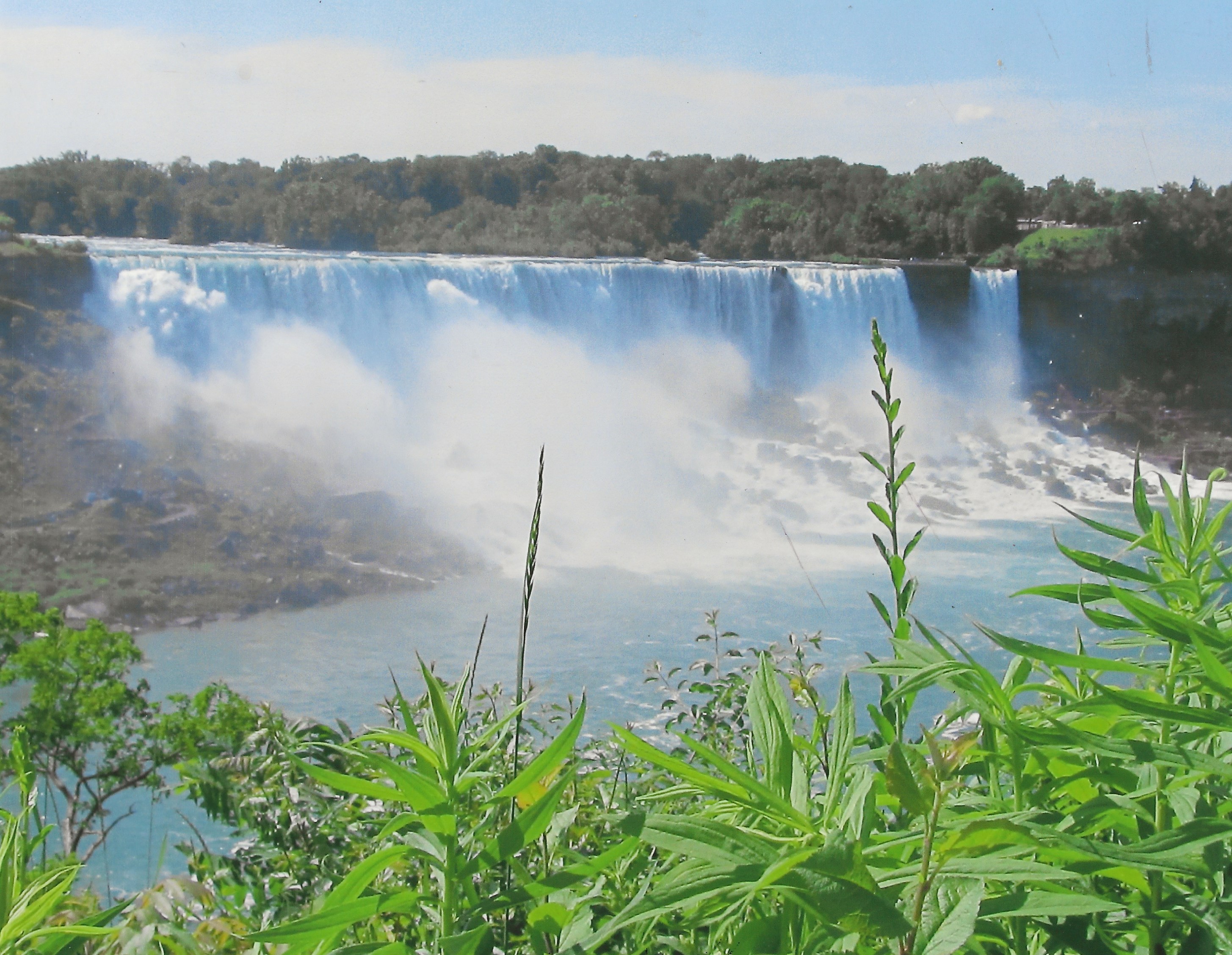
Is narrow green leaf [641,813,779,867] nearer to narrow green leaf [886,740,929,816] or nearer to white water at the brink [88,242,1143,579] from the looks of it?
narrow green leaf [886,740,929,816]

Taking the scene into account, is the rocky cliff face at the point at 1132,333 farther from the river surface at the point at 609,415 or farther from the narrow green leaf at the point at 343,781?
the narrow green leaf at the point at 343,781

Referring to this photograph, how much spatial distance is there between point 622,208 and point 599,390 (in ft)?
3.86

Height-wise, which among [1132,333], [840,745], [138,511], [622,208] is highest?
[622,208]

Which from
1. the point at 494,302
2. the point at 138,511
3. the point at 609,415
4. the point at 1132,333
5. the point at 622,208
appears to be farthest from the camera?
the point at 1132,333

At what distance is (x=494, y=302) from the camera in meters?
7.06

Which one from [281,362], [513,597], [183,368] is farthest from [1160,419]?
[183,368]

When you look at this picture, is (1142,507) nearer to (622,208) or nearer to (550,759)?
(550,759)

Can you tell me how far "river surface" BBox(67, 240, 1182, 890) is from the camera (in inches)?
238

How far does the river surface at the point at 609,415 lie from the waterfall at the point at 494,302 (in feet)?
0.05

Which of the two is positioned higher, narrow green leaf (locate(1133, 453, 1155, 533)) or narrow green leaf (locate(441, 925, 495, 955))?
narrow green leaf (locate(1133, 453, 1155, 533))

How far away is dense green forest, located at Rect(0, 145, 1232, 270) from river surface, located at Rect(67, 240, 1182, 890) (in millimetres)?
154

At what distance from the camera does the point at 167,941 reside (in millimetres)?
375

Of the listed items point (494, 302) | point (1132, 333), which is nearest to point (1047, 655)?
point (494, 302)


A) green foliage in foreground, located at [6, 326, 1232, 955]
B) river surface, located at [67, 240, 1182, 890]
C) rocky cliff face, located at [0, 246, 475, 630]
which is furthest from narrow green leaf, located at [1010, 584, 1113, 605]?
rocky cliff face, located at [0, 246, 475, 630]
